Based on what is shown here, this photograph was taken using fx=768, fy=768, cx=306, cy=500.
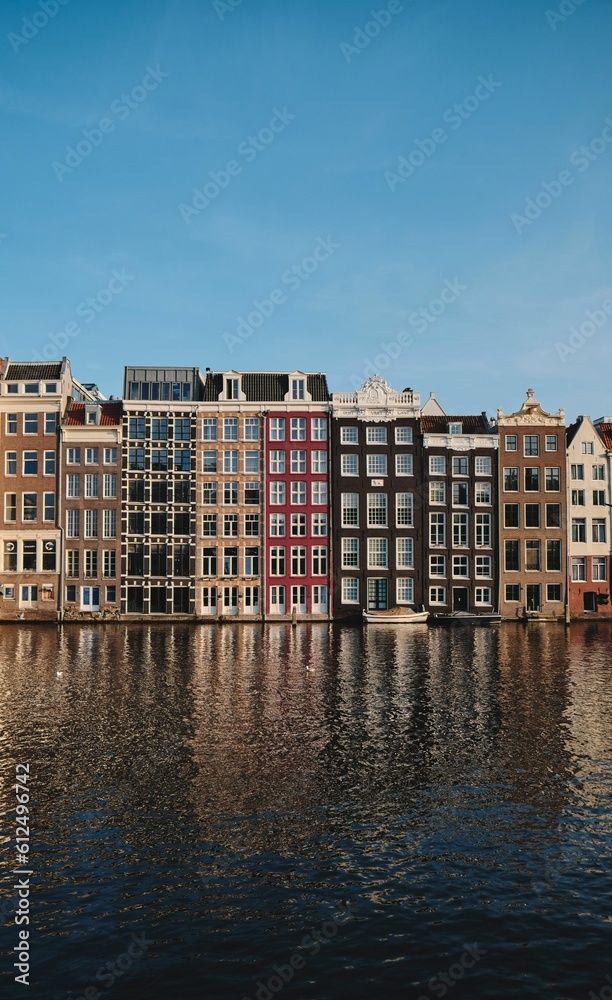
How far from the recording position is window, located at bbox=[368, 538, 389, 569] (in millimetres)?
98312

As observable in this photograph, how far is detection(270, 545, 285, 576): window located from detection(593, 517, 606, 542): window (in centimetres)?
4171

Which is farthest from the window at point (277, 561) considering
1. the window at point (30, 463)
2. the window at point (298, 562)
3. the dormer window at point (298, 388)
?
the window at point (30, 463)

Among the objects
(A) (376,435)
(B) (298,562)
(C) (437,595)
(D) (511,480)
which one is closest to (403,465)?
(A) (376,435)

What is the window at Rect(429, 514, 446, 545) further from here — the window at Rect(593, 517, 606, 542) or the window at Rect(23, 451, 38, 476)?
the window at Rect(23, 451, 38, 476)

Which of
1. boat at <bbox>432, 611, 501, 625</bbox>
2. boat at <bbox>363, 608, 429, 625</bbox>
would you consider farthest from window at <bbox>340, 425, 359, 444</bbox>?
boat at <bbox>432, 611, 501, 625</bbox>

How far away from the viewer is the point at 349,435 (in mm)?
99562

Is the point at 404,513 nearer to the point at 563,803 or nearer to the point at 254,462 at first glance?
the point at 254,462

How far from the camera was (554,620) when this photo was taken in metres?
98.2

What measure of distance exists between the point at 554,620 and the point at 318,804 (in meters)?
79.4

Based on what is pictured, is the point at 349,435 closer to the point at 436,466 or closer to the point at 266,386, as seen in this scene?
the point at 436,466

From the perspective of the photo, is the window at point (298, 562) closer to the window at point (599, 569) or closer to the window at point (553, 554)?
the window at point (553, 554)

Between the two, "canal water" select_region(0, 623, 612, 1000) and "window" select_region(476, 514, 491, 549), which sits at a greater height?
"window" select_region(476, 514, 491, 549)

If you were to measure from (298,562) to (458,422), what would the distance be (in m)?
28.1

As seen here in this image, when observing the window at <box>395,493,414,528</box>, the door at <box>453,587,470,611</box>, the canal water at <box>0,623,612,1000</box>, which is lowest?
the canal water at <box>0,623,612,1000</box>
